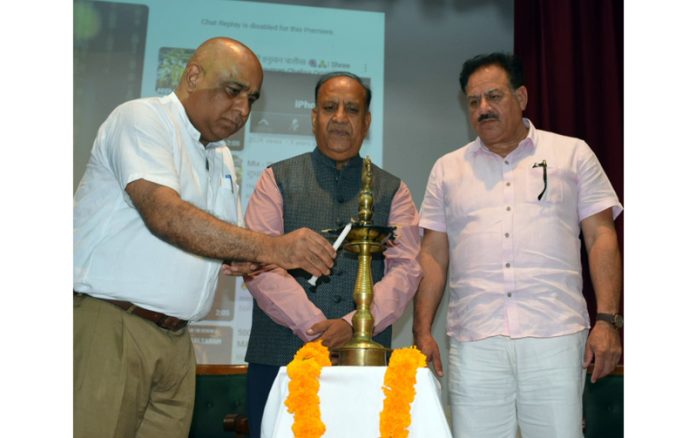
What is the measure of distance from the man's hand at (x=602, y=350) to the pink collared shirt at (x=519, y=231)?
0.07 m

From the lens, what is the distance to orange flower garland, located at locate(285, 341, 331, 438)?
2053 millimetres

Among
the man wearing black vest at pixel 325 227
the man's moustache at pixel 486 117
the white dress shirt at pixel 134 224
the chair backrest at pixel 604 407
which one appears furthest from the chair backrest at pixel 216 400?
the man's moustache at pixel 486 117

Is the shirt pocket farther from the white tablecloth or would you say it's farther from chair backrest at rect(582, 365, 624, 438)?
chair backrest at rect(582, 365, 624, 438)

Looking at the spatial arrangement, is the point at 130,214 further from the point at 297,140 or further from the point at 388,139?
the point at 388,139

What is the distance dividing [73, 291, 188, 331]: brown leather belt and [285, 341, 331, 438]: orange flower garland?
1.59 ft

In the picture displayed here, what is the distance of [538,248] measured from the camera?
9.26 ft

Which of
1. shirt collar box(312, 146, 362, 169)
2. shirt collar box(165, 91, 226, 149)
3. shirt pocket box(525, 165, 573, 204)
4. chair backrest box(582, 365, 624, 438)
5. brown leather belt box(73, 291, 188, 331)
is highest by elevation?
shirt collar box(165, 91, 226, 149)

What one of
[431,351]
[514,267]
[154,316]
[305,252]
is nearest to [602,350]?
[514,267]

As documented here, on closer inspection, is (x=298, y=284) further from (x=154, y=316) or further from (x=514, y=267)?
(x=514, y=267)

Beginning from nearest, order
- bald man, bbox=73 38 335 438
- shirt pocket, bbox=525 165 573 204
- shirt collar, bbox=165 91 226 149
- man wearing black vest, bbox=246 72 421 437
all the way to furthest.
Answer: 1. bald man, bbox=73 38 335 438
2. shirt collar, bbox=165 91 226 149
3. man wearing black vest, bbox=246 72 421 437
4. shirt pocket, bbox=525 165 573 204

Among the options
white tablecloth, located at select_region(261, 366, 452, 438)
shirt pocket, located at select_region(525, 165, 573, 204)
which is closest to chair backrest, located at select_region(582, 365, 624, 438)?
shirt pocket, located at select_region(525, 165, 573, 204)

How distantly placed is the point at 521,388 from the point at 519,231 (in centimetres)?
59

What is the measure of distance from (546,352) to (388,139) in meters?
2.40

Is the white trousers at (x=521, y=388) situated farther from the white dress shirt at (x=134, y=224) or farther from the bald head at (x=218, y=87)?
the bald head at (x=218, y=87)
